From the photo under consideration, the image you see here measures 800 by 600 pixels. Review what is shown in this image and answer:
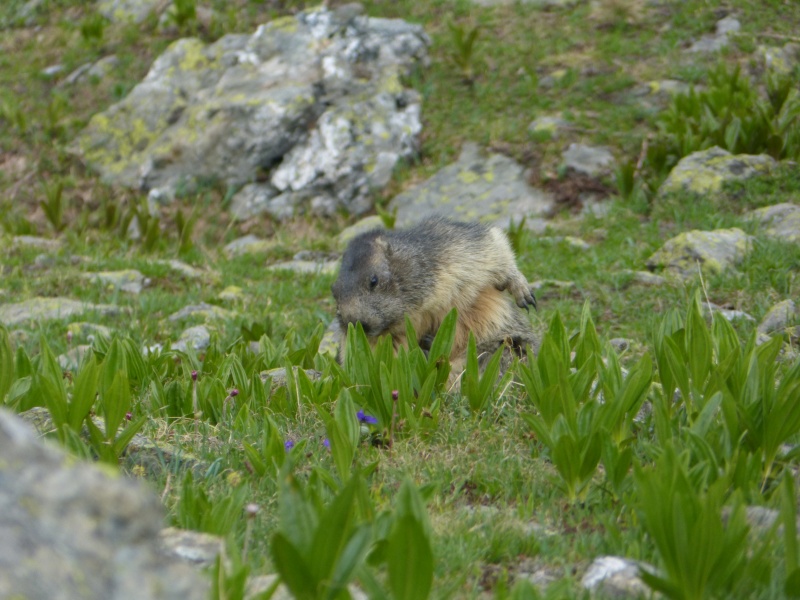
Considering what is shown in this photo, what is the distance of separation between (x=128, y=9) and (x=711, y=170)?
10534mm

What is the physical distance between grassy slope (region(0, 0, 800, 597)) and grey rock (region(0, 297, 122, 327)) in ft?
0.63

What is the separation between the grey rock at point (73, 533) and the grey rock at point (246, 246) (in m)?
8.56

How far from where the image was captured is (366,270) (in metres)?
4.92

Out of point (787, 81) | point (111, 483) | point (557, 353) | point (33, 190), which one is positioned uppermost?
point (111, 483)

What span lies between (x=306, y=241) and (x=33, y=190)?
4726 millimetres

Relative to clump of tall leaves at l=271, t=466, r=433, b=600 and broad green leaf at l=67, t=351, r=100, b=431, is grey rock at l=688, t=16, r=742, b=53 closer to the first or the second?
broad green leaf at l=67, t=351, r=100, b=431

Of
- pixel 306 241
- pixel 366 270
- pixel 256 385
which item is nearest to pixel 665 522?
pixel 256 385

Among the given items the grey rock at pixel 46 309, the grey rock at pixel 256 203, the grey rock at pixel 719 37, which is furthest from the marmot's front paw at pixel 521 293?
the grey rock at pixel 719 37

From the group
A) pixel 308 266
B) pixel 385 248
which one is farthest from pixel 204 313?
pixel 385 248

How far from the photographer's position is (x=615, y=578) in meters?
2.40

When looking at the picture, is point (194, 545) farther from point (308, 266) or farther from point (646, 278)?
point (308, 266)

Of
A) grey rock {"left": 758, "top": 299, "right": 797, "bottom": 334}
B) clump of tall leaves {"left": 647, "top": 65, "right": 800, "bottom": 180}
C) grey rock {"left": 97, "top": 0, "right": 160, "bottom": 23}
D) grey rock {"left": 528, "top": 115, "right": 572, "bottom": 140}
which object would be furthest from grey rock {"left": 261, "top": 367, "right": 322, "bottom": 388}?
grey rock {"left": 97, "top": 0, "right": 160, "bottom": 23}

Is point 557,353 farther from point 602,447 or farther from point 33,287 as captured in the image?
point 33,287

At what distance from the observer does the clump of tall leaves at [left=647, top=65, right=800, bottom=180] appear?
907 centimetres
